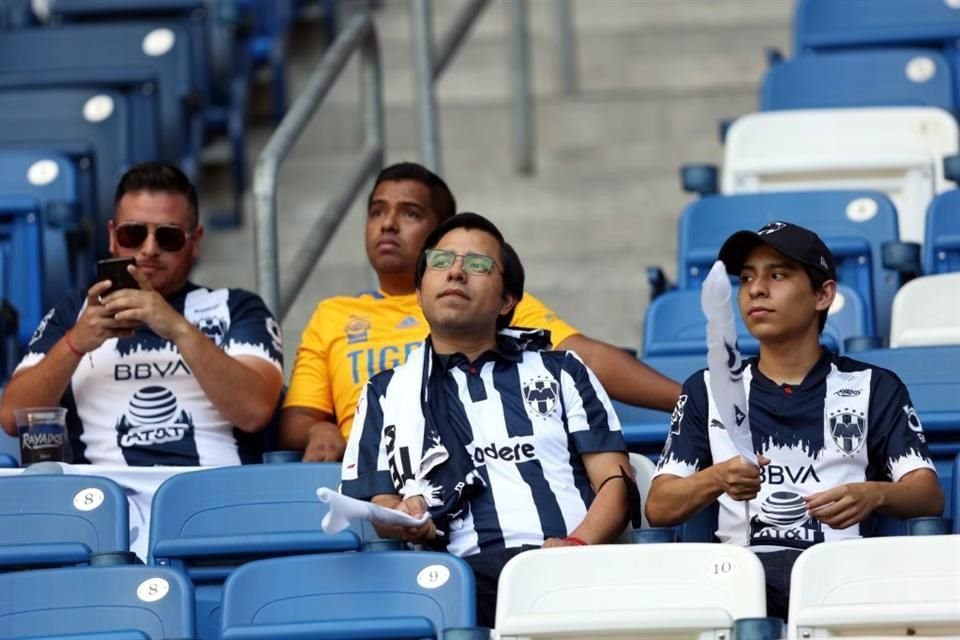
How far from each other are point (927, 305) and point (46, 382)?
205cm

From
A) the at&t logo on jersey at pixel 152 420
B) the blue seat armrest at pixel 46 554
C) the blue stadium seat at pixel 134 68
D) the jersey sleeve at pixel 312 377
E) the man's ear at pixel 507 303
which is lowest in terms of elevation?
the blue seat armrest at pixel 46 554

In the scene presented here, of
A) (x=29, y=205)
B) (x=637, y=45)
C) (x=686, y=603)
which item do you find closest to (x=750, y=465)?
(x=686, y=603)

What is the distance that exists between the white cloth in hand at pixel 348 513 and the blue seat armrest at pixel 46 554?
0.53m

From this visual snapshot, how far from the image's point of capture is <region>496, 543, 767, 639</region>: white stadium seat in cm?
362

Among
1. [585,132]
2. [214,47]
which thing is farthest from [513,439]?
[585,132]

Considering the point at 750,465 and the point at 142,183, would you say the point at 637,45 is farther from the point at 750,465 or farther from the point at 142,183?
the point at 750,465

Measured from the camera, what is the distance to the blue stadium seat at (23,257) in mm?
5801

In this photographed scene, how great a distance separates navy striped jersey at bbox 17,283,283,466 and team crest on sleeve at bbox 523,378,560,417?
0.85 metres

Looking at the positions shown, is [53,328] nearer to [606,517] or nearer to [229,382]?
[229,382]

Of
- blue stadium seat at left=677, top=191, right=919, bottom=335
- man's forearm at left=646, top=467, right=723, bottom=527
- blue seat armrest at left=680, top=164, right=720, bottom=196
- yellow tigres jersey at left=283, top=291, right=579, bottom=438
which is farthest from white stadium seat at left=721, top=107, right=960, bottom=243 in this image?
man's forearm at left=646, top=467, right=723, bottom=527

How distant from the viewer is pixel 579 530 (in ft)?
13.4

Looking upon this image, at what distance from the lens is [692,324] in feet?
17.0

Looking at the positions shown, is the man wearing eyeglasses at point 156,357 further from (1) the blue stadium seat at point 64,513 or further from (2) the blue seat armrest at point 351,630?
(2) the blue seat armrest at point 351,630

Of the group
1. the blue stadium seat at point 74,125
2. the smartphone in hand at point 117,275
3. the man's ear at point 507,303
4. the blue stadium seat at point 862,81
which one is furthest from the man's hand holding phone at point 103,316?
the blue stadium seat at point 862,81
